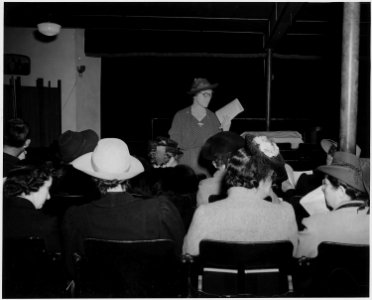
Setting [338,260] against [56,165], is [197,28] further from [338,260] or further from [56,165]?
[338,260]

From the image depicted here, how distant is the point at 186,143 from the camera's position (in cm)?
566

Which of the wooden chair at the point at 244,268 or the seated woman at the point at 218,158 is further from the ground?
the seated woman at the point at 218,158

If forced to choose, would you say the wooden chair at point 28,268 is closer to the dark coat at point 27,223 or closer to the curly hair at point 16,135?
the dark coat at point 27,223

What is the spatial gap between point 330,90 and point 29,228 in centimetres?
859

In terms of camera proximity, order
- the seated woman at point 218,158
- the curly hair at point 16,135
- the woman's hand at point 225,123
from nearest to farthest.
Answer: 1. the seated woman at point 218,158
2. the curly hair at point 16,135
3. the woman's hand at point 225,123

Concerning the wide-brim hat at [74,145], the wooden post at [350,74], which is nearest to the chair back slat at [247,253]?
the wooden post at [350,74]

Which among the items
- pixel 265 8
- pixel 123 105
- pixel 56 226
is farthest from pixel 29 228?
pixel 123 105

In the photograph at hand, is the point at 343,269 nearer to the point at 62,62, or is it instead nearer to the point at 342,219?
the point at 342,219

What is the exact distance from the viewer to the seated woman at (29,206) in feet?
6.80

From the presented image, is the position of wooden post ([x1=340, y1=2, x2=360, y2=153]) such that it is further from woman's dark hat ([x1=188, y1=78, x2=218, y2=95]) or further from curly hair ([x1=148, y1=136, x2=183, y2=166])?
woman's dark hat ([x1=188, y1=78, x2=218, y2=95])

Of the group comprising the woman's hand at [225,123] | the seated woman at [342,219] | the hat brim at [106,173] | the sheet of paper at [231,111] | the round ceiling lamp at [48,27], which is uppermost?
the round ceiling lamp at [48,27]

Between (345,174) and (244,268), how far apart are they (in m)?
0.72

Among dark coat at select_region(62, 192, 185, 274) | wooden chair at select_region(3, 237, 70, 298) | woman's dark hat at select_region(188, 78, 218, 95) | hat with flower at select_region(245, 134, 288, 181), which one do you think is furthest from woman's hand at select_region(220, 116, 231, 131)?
wooden chair at select_region(3, 237, 70, 298)

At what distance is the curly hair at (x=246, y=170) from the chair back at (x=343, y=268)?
479 mm
